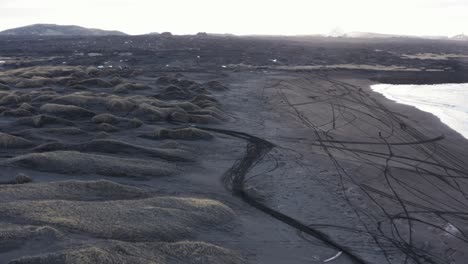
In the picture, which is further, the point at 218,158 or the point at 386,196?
the point at 218,158

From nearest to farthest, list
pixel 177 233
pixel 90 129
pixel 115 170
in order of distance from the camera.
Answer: pixel 177 233
pixel 115 170
pixel 90 129

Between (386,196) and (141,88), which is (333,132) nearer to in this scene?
(386,196)

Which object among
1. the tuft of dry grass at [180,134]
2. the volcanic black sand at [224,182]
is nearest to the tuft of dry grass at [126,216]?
the volcanic black sand at [224,182]

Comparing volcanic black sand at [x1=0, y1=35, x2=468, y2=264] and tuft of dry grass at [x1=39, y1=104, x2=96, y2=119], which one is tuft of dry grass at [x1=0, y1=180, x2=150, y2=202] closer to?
volcanic black sand at [x1=0, y1=35, x2=468, y2=264]

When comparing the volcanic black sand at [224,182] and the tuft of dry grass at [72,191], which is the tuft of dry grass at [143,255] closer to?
the volcanic black sand at [224,182]

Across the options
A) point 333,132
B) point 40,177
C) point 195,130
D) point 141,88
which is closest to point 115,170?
point 40,177

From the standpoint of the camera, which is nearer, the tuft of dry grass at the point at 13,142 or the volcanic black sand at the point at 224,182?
the volcanic black sand at the point at 224,182
